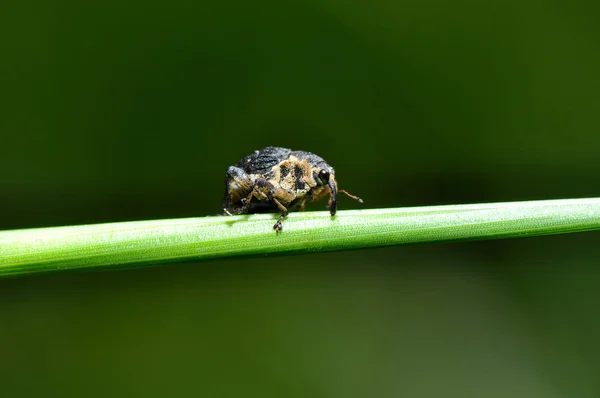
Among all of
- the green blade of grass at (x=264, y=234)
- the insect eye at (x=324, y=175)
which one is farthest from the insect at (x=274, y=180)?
the green blade of grass at (x=264, y=234)

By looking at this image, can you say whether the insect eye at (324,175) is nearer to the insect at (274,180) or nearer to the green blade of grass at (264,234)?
the insect at (274,180)

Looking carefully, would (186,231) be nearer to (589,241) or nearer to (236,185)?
(236,185)

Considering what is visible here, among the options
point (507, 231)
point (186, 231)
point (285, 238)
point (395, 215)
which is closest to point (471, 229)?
point (507, 231)

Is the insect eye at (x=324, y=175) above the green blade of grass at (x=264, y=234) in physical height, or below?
above

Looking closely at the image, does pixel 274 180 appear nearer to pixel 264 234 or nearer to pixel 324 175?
pixel 324 175

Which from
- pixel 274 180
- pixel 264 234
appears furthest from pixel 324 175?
pixel 264 234

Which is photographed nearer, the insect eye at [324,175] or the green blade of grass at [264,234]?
the green blade of grass at [264,234]
